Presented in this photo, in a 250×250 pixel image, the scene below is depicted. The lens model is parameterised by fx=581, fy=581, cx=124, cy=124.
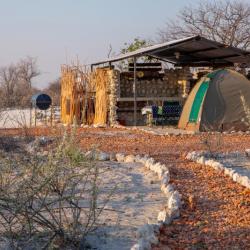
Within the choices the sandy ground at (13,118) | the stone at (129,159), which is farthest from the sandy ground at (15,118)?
the stone at (129,159)

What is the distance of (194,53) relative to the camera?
62.3 ft

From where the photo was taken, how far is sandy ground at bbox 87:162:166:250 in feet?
15.2

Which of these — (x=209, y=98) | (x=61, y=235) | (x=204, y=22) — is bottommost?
(x=61, y=235)

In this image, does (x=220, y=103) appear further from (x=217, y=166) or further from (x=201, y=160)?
(x=217, y=166)

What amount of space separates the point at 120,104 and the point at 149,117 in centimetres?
199

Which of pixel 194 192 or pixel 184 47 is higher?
pixel 184 47

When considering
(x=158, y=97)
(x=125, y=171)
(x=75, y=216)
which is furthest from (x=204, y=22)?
(x=75, y=216)

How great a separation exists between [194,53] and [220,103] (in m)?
4.57

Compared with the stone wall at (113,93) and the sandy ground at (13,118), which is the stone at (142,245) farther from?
the stone wall at (113,93)

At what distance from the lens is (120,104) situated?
19.0m

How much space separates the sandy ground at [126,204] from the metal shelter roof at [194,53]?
8.51m

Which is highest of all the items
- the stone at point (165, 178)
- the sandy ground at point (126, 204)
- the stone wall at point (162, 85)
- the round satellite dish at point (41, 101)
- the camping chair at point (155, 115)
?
the stone wall at point (162, 85)

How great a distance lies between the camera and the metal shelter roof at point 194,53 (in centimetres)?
1647

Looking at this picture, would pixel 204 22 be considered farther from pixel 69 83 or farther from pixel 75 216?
pixel 75 216
